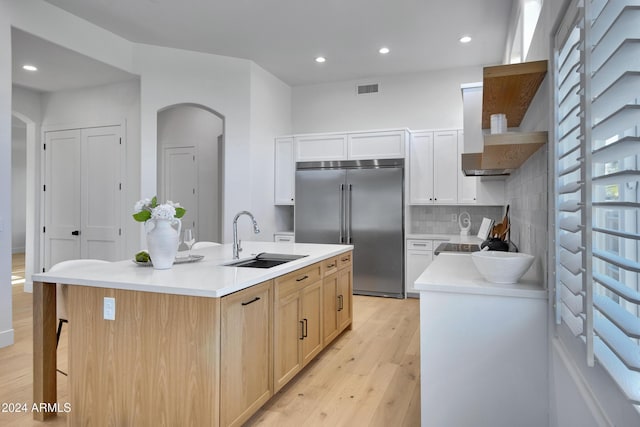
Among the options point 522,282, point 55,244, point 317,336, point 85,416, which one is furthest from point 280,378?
point 55,244

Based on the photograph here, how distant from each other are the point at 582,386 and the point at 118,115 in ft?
18.2

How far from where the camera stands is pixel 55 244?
5680 mm

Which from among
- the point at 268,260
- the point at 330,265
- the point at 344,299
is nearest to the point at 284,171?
the point at 344,299

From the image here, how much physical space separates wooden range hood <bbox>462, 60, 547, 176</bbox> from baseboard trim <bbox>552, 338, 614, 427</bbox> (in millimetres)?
865

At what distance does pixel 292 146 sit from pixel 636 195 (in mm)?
5175

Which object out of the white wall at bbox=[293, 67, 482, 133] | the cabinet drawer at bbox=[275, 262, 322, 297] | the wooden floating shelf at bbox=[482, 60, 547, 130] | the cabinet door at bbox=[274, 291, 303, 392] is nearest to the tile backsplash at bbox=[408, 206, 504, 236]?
the white wall at bbox=[293, 67, 482, 133]

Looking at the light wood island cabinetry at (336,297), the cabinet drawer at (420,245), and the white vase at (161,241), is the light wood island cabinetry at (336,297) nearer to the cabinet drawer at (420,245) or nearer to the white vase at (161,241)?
the white vase at (161,241)

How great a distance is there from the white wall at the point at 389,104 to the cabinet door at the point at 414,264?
1812 millimetres

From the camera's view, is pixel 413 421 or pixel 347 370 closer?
pixel 413 421

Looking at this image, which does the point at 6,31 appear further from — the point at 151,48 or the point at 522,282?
the point at 522,282

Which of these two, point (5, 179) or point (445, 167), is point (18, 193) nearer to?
point (5, 179)

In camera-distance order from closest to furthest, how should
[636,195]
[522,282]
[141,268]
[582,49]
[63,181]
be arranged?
[636,195] → [582,49] → [522,282] → [141,268] → [63,181]

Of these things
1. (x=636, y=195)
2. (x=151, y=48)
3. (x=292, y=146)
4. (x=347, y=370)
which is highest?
(x=151, y=48)

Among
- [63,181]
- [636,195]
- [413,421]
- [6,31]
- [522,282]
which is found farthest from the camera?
[63,181]
